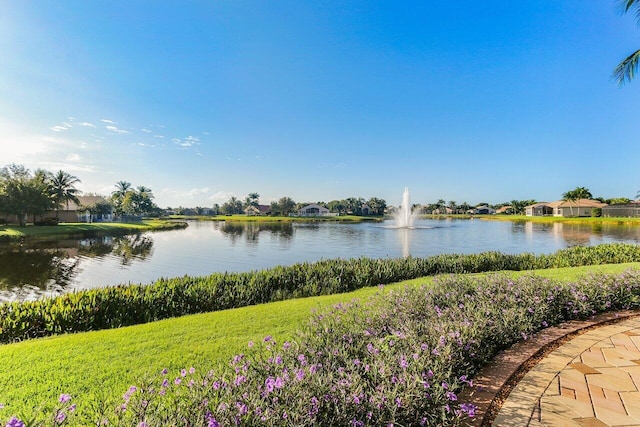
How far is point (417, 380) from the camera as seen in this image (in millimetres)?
2209

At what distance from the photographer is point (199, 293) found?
285 inches

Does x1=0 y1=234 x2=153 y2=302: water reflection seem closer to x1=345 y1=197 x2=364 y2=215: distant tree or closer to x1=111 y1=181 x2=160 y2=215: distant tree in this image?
x1=111 y1=181 x2=160 y2=215: distant tree

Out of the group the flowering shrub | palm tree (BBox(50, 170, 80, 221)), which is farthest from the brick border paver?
palm tree (BBox(50, 170, 80, 221))

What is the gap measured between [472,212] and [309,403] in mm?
134445

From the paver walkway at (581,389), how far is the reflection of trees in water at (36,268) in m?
15.4

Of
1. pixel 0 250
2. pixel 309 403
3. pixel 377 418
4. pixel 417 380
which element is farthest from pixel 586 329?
pixel 0 250

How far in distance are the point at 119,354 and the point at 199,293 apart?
10.7 ft

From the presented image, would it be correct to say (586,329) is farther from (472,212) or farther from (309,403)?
(472,212)

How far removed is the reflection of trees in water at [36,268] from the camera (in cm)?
1277

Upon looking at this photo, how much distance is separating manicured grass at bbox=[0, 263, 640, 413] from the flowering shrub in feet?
1.69

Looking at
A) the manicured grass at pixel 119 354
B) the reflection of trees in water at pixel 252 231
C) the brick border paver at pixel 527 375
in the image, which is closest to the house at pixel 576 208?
the reflection of trees in water at pixel 252 231

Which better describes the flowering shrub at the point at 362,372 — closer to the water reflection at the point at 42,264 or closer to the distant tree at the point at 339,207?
the water reflection at the point at 42,264

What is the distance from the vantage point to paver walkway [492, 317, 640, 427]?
246 cm

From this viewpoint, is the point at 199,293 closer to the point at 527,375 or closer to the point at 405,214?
the point at 527,375
